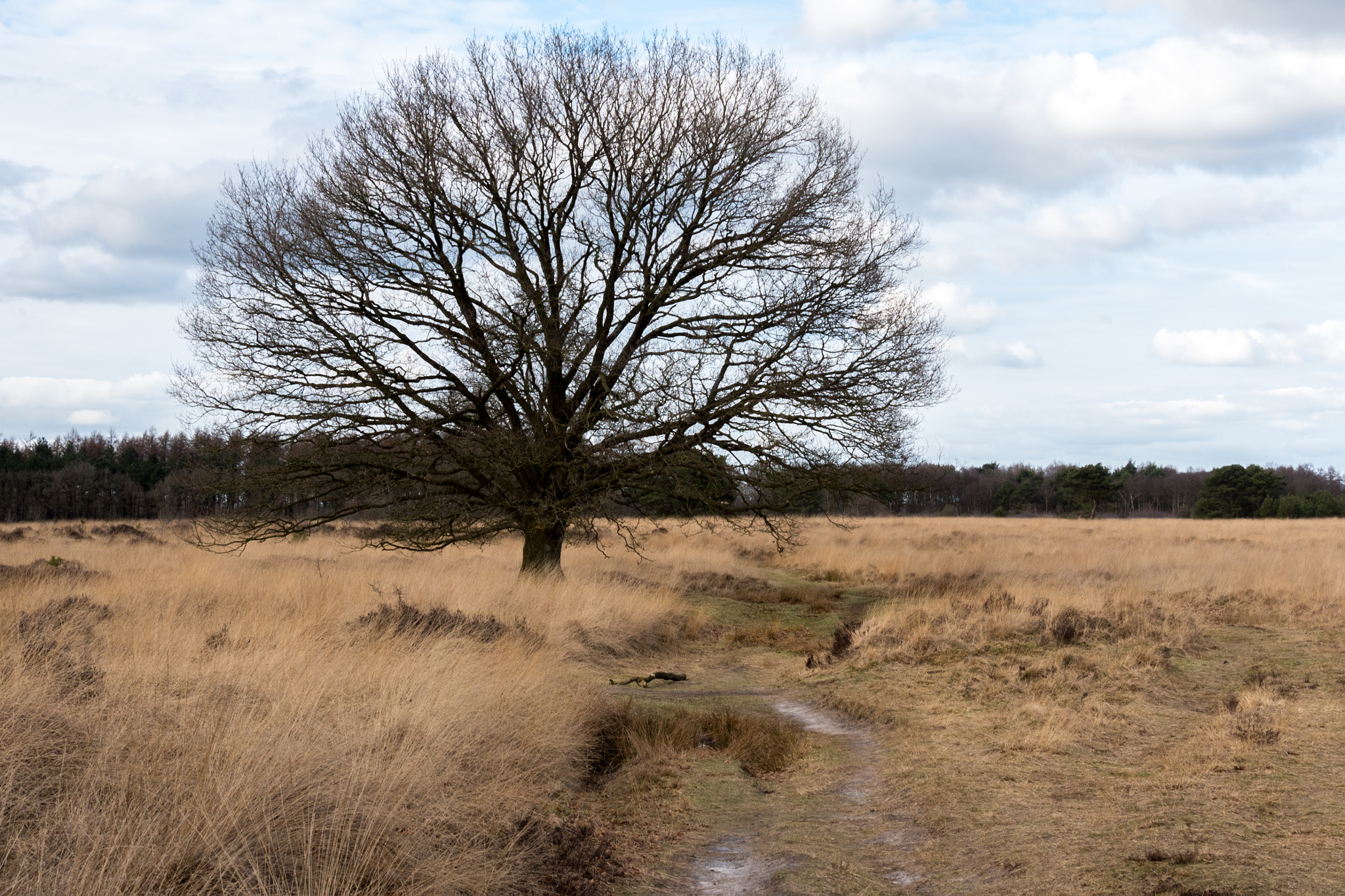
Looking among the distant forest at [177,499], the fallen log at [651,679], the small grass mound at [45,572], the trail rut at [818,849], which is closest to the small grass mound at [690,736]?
the trail rut at [818,849]

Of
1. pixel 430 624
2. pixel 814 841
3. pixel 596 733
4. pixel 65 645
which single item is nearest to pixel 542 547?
pixel 430 624

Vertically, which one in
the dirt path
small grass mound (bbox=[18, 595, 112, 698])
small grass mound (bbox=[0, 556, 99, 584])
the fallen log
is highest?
small grass mound (bbox=[18, 595, 112, 698])

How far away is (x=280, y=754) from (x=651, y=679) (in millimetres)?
6006

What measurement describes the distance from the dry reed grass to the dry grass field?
23 millimetres

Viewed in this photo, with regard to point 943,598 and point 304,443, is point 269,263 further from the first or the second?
point 943,598

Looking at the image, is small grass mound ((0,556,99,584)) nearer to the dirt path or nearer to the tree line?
the dirt path

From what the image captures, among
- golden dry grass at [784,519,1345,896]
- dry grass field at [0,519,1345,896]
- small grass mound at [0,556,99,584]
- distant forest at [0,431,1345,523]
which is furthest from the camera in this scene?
distant forest at [0,431,1345,523]

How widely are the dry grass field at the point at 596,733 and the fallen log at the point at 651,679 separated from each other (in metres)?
0.42

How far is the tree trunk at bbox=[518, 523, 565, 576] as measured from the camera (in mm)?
15531

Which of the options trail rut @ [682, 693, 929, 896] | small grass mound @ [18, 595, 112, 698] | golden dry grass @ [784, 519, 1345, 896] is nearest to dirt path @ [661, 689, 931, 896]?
trail rut @ [682, 693, 929, 896]

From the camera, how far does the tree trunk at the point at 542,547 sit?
15.5m

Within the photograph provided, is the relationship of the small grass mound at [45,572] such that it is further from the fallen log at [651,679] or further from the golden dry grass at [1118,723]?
the golden dry grass at [1118,723]

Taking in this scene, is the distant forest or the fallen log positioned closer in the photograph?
the fallen log

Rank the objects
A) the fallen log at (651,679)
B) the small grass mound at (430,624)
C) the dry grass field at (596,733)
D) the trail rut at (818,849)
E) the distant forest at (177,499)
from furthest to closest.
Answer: the distant forest at (177,499), the fallen log at (651,679), the small grass mound at (430,624), the trail rut at (818,849), the dry grass field at (596,733)
